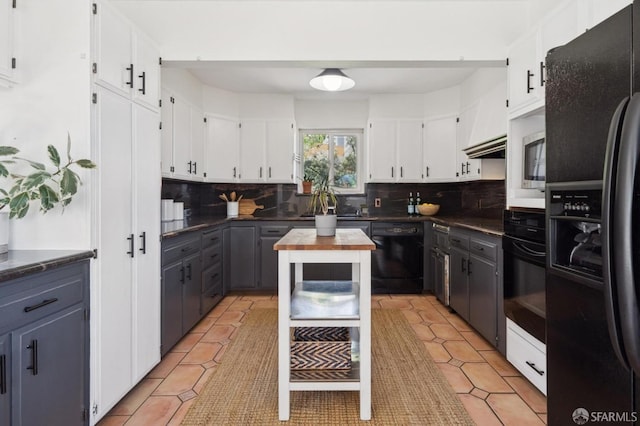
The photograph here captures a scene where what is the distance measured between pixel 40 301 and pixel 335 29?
245cm

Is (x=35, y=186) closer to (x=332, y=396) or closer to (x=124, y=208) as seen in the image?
(x=124, y=208)

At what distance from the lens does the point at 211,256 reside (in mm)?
3633

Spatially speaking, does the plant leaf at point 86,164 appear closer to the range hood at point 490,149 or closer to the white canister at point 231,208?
the range hood at point 490,149

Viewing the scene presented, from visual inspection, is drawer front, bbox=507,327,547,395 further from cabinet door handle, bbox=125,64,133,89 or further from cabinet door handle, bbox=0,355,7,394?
cabinet door handle, bbox=125,64,133,89

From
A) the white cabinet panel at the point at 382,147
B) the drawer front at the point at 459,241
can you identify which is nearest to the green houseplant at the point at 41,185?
the drawer front at the point at 459,241

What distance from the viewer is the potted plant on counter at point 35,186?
1511mm

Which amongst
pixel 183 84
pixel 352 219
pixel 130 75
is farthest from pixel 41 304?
pixel 352 219

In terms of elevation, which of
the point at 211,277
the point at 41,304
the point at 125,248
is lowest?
the point at 211,277

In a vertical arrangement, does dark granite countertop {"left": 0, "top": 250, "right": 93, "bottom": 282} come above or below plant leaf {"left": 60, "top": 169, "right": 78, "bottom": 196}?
below

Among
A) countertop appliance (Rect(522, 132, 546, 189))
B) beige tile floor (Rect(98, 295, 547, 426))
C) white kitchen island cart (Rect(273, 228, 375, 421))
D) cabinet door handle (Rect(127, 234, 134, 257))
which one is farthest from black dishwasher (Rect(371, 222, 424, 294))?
cabinet door handle (Rect(127, 234, 134, 257))

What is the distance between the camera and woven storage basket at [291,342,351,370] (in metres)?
2.08

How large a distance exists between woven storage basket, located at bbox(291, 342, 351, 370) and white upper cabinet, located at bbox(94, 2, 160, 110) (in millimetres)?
1820

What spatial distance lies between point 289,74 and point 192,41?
57.7 inches

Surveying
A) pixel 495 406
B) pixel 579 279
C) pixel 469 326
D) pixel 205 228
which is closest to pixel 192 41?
pixel 205 228
